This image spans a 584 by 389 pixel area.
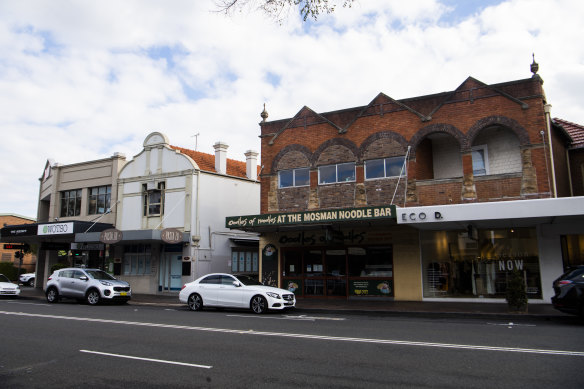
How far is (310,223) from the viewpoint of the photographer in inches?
741

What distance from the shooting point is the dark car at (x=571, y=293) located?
39.1ft

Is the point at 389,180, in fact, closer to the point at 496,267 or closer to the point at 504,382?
the point at 496,267

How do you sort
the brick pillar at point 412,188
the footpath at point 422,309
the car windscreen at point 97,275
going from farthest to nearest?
1. the car windscreen at point 97,275
2. the brick pillar at point 412,188
3. the footpath at point 422,309

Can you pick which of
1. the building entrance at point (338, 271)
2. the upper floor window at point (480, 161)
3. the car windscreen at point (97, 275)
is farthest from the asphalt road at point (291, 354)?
the car windscreen at point (97, 275)

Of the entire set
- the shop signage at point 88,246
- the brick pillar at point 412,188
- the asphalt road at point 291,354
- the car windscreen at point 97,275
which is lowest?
the asphalt road at point 291,354

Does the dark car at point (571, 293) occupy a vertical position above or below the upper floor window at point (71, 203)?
below

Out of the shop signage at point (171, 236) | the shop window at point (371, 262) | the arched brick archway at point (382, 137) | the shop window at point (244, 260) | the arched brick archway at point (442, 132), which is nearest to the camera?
the arched brick archway at point (442, 132)

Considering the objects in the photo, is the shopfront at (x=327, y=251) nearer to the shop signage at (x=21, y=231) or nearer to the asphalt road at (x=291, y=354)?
the asphalt road at (x=291, y=354)

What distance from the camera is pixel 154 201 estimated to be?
2652 centimetres

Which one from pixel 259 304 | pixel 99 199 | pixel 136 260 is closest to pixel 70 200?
pixel 99 199

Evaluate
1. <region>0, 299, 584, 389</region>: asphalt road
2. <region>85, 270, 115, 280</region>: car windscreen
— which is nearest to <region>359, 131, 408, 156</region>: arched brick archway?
<region>0, 299, 584, 389</region>: asphalt road

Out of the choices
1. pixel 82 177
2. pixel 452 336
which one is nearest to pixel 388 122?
pixel 452 336

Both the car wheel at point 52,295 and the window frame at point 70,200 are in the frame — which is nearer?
the car wheel at point 52,295

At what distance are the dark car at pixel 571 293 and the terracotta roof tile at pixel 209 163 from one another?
1882cm
